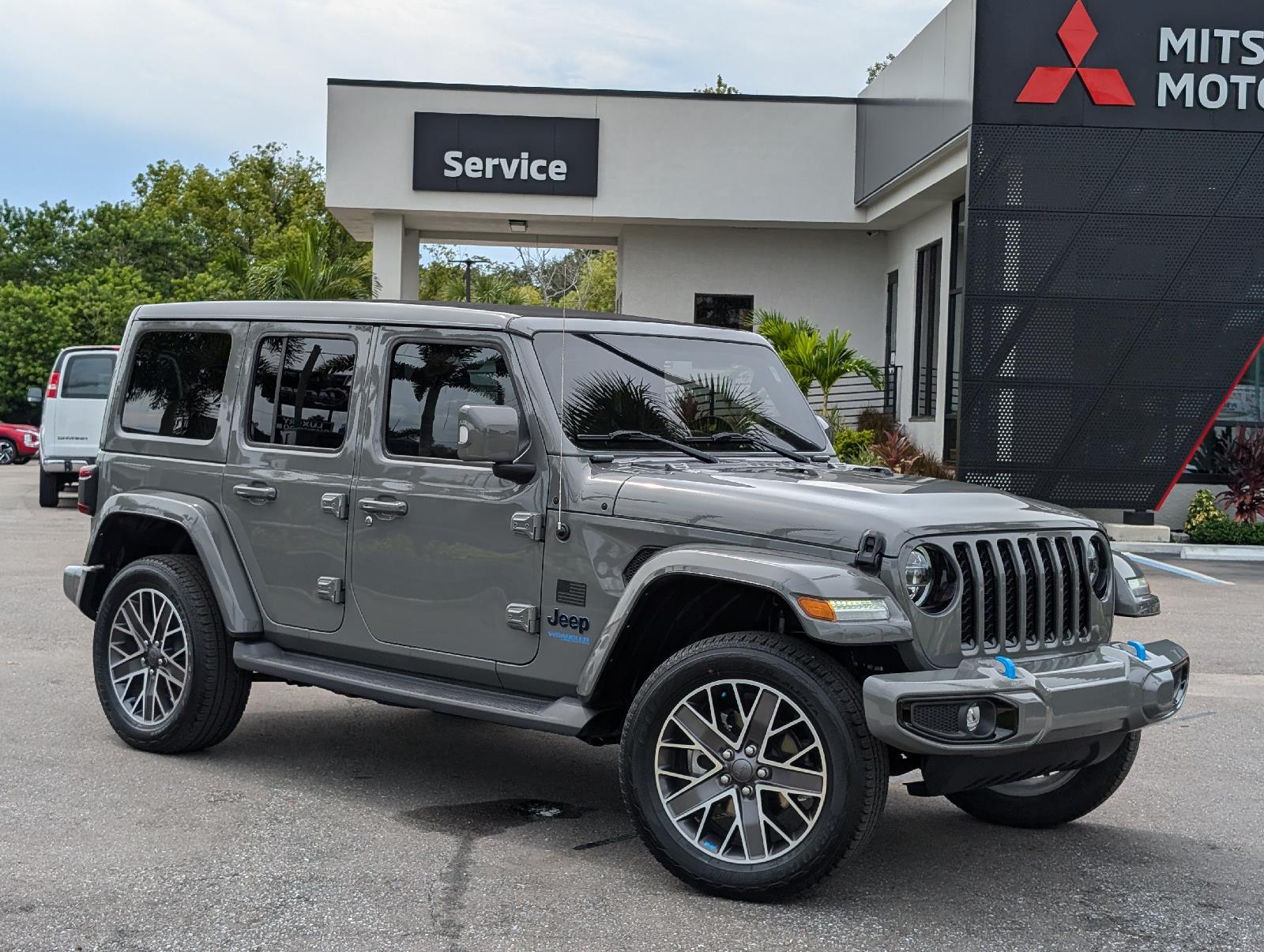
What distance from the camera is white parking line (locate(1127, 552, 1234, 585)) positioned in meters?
15.1

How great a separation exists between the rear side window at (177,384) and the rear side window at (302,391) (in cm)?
26

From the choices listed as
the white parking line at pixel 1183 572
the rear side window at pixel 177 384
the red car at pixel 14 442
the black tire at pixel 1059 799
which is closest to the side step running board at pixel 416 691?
the rear side window at pixel 177 384

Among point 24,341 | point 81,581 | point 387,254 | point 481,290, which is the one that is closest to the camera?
point 81,581

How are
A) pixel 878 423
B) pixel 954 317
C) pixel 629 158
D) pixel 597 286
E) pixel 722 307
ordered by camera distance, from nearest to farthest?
pixel 954 317 → pixel 878 423 → pixel 629 158 → pixel 722 307 → pixel 597 286

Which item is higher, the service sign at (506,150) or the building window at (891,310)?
the service sign at (506,150)

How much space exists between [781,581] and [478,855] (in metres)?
1.55

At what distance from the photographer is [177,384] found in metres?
6.89

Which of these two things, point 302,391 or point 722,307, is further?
point 722,307

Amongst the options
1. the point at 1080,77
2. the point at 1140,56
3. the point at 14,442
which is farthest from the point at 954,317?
the point at 14,442

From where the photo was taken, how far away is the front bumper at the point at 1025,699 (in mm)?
4414

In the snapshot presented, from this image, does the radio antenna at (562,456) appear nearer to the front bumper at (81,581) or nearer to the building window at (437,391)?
the building window at (437,391)

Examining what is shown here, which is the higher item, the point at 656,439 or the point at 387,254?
the point at 387,254

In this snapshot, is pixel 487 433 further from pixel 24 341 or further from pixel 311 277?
pixel 24 341

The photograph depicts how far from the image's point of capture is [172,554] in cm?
675
